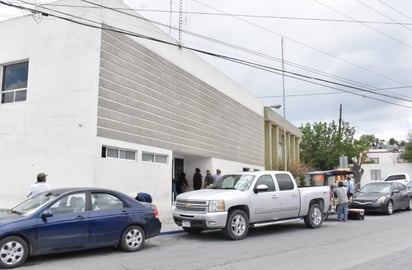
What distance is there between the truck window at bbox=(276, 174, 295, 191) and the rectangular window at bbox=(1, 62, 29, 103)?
9.73 metres

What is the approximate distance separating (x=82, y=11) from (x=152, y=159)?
6171mm

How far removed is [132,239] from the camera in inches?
352

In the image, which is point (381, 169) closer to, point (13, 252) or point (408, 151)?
point (408, 151)

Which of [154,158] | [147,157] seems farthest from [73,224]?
[154,158]

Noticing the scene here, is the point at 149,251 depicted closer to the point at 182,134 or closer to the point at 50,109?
the point at 50,109

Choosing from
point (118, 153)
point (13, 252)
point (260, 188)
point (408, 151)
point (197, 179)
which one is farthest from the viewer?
point (408, 151)

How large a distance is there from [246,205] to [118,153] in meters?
5.74

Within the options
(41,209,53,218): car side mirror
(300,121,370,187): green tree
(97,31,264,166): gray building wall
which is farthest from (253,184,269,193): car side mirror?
(300,121,370,187): green tree

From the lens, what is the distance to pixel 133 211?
908 cm

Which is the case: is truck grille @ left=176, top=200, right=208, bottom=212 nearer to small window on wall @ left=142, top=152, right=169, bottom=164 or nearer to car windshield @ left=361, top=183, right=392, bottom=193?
small window on wall @ left=142, top=152, right=169, bottom=164

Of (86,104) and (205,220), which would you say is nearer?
(205,220)

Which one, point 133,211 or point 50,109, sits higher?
point 50,109

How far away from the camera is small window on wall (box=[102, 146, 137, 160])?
13859 mm

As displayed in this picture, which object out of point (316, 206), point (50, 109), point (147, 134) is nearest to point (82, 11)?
point (50, 109)
